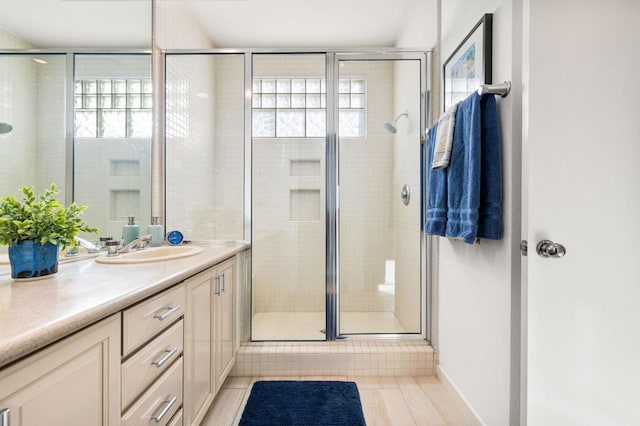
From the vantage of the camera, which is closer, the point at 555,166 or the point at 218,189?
the point at 555,166

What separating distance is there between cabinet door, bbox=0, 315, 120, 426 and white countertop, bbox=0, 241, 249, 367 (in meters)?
0.04

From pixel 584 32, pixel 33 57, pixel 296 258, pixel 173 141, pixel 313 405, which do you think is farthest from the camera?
pixel 296 258

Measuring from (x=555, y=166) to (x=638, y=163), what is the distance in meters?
0.29

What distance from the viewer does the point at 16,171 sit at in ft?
3.80

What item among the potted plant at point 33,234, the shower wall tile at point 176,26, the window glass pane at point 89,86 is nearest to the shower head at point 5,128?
the potted plant at point 33,234

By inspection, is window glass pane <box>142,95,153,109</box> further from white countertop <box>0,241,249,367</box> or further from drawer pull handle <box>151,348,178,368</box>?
drawer pull handle <box>151,348,178,368</box>

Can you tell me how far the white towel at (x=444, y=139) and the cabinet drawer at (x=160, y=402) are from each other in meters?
1.49

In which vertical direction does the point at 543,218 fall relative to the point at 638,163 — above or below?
below

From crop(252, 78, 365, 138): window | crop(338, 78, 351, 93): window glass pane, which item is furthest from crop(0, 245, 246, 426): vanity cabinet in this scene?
crop(338, 78, 351, 93): window glass pane

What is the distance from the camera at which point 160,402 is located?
3.47 ft

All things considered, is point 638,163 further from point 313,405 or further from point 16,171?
point 16,171

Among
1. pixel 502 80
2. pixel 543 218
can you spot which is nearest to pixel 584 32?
pixel 502 80

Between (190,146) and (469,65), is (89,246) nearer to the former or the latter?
(190,146)

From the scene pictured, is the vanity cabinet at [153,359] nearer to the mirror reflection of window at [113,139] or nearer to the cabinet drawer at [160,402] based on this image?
the cabinet drawer at [160,402]
